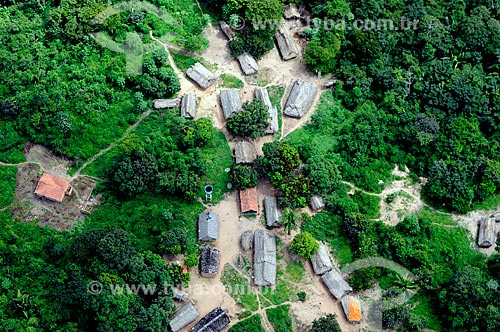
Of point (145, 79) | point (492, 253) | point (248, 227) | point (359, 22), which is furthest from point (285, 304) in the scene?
point (359, 22)

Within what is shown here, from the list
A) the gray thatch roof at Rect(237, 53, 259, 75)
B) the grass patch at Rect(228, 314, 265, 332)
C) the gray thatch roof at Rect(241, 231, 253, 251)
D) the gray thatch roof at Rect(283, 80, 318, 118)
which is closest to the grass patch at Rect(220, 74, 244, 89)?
the gray thatch roof at Rect(237, 53, 259, 75)

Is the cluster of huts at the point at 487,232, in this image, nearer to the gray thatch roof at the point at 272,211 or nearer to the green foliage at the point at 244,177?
the gray thatch roof at the point at 272,211

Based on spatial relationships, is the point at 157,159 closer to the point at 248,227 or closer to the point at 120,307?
the point at 248,227

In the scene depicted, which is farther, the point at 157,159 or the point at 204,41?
the point at 204,41

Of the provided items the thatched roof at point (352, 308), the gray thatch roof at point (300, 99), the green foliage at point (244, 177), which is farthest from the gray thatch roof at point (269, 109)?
the thatched roof at point (352, 308)

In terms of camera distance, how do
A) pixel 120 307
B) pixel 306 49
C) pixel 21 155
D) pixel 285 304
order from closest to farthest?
1. pixel 120 307
2. pixel 285 304
3. pixel 21 155
4. pixel 306 49

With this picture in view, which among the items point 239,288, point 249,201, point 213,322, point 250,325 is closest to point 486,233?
point 249,201

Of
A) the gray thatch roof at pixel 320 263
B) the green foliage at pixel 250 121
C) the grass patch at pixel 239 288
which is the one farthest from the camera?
the green foliage at pixel 250 121

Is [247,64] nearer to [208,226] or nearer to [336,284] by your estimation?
[208,226]
